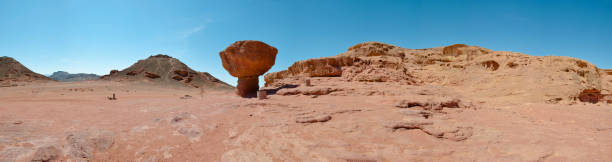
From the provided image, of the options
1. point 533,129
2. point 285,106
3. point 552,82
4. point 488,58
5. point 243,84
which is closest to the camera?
point 533,129

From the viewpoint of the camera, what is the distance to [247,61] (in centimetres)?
1107

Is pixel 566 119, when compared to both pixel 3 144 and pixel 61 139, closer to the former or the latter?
pixel 61 139

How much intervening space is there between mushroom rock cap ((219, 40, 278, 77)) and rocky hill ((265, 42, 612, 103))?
4.43ft

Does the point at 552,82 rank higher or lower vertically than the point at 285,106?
higher

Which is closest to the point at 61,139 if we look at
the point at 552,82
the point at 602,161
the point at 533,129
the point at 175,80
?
the point at 602,161

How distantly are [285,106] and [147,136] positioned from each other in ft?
10.7

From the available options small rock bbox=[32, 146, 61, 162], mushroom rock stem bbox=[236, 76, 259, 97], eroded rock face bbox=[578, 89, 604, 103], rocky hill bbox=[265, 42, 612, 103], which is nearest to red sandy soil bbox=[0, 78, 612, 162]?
small rock bbox=[32, 146, 61, 162]

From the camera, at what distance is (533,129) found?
464cm

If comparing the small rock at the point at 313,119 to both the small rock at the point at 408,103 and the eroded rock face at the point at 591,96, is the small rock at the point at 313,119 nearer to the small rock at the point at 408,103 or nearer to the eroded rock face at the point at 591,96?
the small rock at the point at 408,103

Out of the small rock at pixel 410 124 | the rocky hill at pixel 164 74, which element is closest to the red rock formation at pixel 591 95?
the small rock at pixel 410 124

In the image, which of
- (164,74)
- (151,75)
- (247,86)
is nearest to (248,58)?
(247,86)

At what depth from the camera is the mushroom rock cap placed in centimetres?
1082

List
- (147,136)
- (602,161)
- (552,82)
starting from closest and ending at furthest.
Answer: (602,161)
(147,136)
(552,82)

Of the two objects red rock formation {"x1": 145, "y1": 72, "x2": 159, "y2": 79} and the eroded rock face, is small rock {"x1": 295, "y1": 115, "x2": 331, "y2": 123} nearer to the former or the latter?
the eroded rock face
